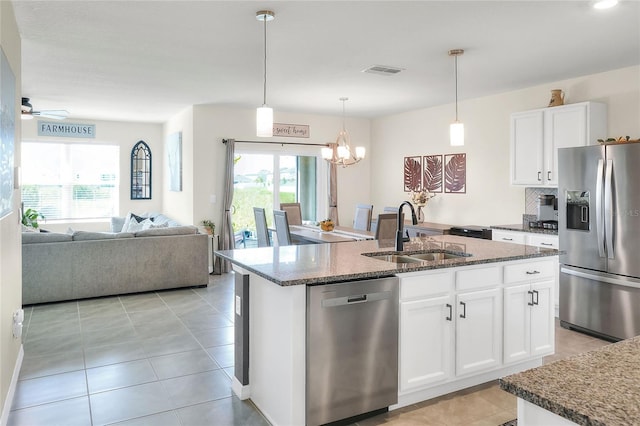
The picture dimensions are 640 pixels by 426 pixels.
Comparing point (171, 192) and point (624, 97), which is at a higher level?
point (624, 97)

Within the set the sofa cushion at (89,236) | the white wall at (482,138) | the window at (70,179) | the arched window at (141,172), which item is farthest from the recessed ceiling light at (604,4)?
the window at (70,179)

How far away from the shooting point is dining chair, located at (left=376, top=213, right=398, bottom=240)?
Answer: 5.16 meters

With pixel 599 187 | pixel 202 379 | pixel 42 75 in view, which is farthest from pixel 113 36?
pixel 599 187

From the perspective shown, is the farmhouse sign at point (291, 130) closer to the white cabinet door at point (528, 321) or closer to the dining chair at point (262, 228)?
the dining chair at point (262, 228)

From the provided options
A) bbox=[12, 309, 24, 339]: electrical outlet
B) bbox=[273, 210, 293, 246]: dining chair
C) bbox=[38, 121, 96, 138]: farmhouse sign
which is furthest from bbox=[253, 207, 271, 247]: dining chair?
bbox=[38, 121, 96, 138]: farmhouse sign

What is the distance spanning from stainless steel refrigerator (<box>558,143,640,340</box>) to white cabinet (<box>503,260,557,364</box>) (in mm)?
1062

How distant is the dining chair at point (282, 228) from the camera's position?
5.52 metres

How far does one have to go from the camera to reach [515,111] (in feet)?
19.0

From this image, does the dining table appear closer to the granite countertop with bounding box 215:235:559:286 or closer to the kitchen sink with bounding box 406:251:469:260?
the granite countertop with bounding box 215:235:559:286

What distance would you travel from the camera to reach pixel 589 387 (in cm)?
116

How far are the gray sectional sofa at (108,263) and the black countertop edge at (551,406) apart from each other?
532 cm

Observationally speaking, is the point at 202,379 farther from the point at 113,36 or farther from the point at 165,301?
the point at 113,36

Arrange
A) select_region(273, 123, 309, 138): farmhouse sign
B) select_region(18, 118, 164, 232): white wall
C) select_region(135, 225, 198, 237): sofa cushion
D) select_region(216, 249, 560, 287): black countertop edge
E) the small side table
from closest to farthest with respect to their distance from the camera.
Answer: select_region(216, 249, 560, 287): black countertop edge, select_region(135, 225, 198, 237): sofa cushion, the small side table, select_region(273, 123, 309, 138): farmhouse sign, select_region(18, 118, 164, 232): white wall

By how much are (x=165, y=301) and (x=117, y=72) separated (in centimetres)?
265
